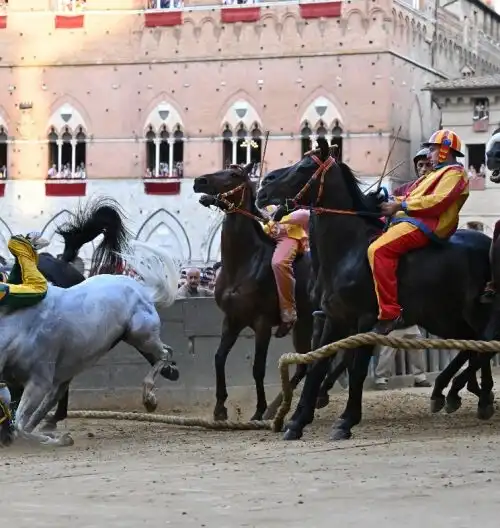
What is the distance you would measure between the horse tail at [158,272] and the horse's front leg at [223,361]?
2.26 ft

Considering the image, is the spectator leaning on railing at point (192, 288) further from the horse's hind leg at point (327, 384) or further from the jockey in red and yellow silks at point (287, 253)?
the jockey in red and yellow silks at point (287, 253)

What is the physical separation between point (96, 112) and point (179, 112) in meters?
3.02

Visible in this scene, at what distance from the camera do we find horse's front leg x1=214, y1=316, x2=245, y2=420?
15766 mm

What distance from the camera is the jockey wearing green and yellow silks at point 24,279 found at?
1327 cm

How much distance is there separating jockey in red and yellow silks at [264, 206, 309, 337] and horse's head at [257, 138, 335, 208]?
2.27 meters

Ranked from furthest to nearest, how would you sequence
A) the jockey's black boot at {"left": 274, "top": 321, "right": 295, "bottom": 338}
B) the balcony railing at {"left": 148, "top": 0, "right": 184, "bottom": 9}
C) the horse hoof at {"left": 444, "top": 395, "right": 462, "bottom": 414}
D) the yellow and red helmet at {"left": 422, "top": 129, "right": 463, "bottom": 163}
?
the balcony railing at {"left": 148, "top": 0, "right": 184, "bottom": 9} < the jockey's black boot at {"left": 274, "top": 321, "right": 295, "bottom": 338} < the horse hoof at {"left": 444, "top": 395, "right": 462, "bottom": 414} < the yellow and red helmet at {"left": 422, "top": 129, "right": 463, "bottom": 163}

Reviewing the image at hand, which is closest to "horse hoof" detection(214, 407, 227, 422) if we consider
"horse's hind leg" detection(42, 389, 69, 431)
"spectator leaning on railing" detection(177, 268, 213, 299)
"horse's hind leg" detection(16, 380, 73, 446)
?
"horse's hind leg" detection(42, 389, 69, 431)

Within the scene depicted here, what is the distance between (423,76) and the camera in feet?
178

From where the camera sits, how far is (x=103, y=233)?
675 inches

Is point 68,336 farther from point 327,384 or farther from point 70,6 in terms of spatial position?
point 70,6

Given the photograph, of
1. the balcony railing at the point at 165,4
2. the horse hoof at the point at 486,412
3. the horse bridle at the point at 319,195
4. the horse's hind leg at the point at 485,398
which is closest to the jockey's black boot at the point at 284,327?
the horse's hind leg at the point at 485,398

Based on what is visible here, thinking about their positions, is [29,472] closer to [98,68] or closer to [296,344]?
[296,344]

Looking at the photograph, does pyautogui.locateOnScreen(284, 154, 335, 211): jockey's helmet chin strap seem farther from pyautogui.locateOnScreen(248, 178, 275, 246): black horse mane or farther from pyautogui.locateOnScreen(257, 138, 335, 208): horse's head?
pyautogui.locateOnScreen(248, 178, 275, 246): black horse mane

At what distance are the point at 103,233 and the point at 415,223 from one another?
479 centimetres
